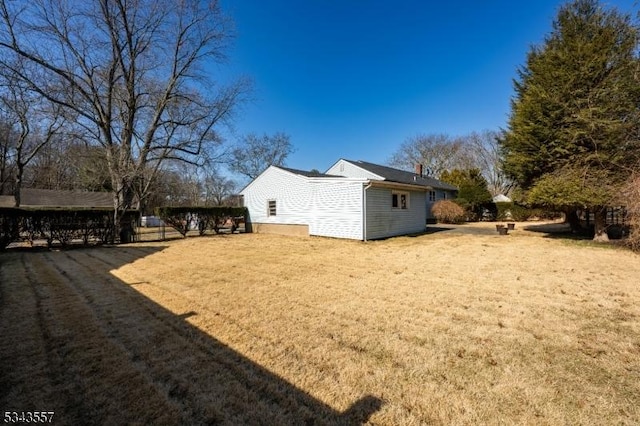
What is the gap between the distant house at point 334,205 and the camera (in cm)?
1327

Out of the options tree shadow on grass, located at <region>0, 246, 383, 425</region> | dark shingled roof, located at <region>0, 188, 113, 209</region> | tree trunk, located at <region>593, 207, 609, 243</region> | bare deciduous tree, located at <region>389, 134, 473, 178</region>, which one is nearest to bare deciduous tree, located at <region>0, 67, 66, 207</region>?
dark shingled roof, located at <region>0, 188, 113, 209</region>

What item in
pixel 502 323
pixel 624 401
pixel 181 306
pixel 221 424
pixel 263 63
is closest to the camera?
pixel 221 424

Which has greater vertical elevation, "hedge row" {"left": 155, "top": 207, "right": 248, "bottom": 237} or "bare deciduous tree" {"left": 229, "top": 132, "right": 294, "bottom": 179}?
"bare deciduous tree" {"left": 229, "top": 132, "right": 294, "bottom": 179}

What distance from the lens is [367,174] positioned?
2152cm

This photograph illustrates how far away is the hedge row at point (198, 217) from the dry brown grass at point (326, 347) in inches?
379

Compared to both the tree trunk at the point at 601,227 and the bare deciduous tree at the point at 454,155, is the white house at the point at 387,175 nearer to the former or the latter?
the tree trunk at the point at 601,227

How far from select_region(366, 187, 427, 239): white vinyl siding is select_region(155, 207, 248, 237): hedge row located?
973 cm

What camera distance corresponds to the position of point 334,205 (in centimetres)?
1430

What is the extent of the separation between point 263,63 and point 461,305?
17381 millimetres

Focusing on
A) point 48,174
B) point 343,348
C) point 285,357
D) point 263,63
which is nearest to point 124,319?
point 285,357

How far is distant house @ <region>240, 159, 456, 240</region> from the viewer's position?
43.5 ft

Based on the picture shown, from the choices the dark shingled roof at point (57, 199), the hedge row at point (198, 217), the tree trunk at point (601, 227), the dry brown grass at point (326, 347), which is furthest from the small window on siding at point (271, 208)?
the dark shingled roof at point (57, 199)

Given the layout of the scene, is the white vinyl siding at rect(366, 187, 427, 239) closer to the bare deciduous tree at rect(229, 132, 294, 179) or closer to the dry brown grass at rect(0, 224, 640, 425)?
the dry brown grass at rect(0, 224, 640, 425)

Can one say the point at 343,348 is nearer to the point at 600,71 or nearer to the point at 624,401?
the point at 624,401
